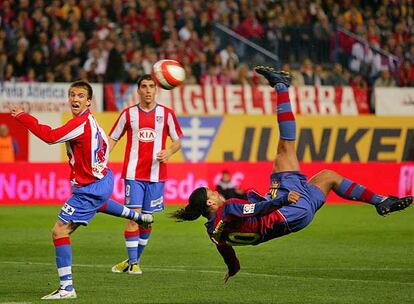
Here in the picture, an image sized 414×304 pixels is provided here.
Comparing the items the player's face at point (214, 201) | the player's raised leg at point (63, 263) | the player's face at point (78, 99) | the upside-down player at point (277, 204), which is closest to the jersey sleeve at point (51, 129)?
the player's face at point (78, 99)

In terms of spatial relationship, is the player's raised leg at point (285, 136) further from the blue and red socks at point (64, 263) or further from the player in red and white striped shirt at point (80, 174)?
the blue and red socks at point (64, 263)

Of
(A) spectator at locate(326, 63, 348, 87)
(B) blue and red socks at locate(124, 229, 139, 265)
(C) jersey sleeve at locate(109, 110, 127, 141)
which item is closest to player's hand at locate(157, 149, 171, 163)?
(C) jersey sleeve at locate(109, 110, 127, 141)

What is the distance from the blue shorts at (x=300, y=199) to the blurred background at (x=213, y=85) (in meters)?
12.5

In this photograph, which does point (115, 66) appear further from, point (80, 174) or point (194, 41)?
point (80, 174)

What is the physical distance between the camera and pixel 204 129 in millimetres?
25125

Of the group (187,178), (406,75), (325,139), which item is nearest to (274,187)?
(187,178)

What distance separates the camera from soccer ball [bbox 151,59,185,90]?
13.5 m

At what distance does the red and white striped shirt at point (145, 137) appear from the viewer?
44.7 feet

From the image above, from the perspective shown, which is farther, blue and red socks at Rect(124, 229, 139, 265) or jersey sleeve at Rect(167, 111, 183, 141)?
jersey sleeve at Rect(167, 111, 183, 141)

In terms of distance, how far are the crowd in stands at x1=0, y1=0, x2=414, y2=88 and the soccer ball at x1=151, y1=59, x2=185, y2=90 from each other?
1136 centimetres

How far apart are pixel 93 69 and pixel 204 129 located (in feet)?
9.62

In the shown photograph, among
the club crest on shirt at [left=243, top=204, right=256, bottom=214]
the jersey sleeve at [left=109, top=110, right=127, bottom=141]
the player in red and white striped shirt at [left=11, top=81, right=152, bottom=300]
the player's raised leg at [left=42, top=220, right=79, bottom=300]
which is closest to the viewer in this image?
the club crest on shirt at [left=243, top=204, right=256, bottom=214]

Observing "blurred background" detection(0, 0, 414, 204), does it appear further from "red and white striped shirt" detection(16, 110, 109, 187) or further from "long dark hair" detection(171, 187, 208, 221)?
"long dark hair" detection(171, 187, 208, 221)

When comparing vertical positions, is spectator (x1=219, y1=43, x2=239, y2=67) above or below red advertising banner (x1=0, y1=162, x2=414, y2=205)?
above
